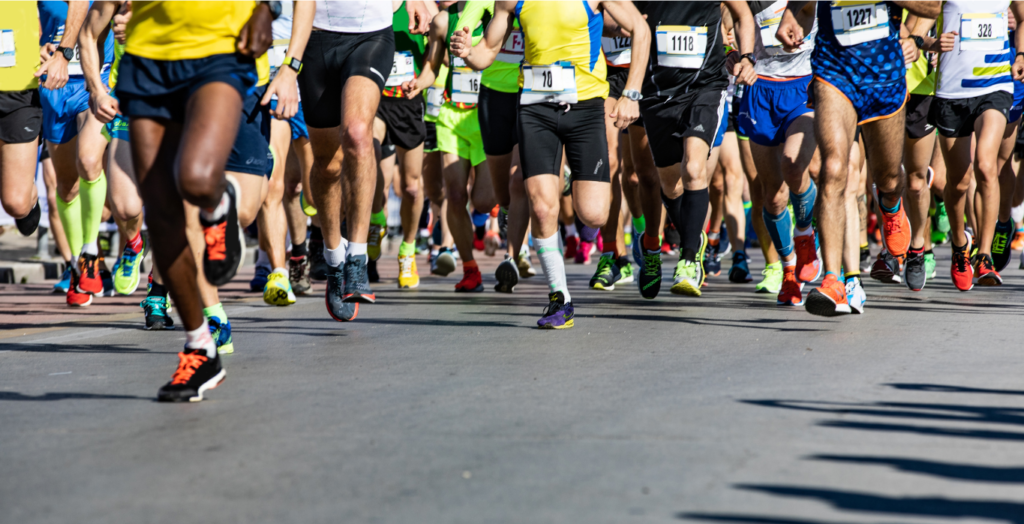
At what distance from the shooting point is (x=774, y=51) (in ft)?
26.6

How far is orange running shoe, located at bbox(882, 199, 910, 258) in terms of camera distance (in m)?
8.48

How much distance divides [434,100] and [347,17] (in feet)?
13.8

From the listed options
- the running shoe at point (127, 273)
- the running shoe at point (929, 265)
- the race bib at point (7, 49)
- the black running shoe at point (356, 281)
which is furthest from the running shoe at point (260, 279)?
the running shoe at point (929, 265)

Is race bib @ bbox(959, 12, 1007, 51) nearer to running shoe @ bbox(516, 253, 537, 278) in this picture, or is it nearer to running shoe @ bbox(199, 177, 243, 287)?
running shoe @ bbox(516, 253, 537, 278)

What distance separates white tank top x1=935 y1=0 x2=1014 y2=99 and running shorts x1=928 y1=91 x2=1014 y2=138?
0.14 feet

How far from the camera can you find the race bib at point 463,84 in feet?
33.2

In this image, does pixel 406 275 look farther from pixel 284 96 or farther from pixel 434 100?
pixel 284 96

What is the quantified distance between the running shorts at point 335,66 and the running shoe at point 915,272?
4.39 m

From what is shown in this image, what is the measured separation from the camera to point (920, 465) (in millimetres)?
2992

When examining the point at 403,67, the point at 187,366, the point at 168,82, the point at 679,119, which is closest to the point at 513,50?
the point at 403,67

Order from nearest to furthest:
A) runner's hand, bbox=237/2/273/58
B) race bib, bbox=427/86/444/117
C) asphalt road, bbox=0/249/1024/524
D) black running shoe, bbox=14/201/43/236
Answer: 1. asphalt road, bbox=0/249/1024/524
2. runner's hand, bbox=237/2/273/58
3. black running shoe, bbox=14/201/43/236
4. race bib, bbox=427/86/444/117

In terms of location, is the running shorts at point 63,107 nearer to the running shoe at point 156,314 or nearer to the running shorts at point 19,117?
the running shorts at point 19,117

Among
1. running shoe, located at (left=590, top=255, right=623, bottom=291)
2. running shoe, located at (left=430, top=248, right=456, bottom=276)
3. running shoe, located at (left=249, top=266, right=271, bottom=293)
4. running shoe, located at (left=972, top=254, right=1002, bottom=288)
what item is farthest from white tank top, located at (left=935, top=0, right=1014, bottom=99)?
running shoe, located at (left=249, top=266, right=271, bottom=293)

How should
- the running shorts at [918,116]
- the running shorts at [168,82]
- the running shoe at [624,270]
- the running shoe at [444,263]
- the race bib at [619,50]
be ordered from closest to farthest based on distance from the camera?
1. the running shorts at [168,82]
2. the race bib at [619,50]
3. the running shorts at [918,116]
4. the running shoe at [624,270]
5. the running shoe at [444,263]
